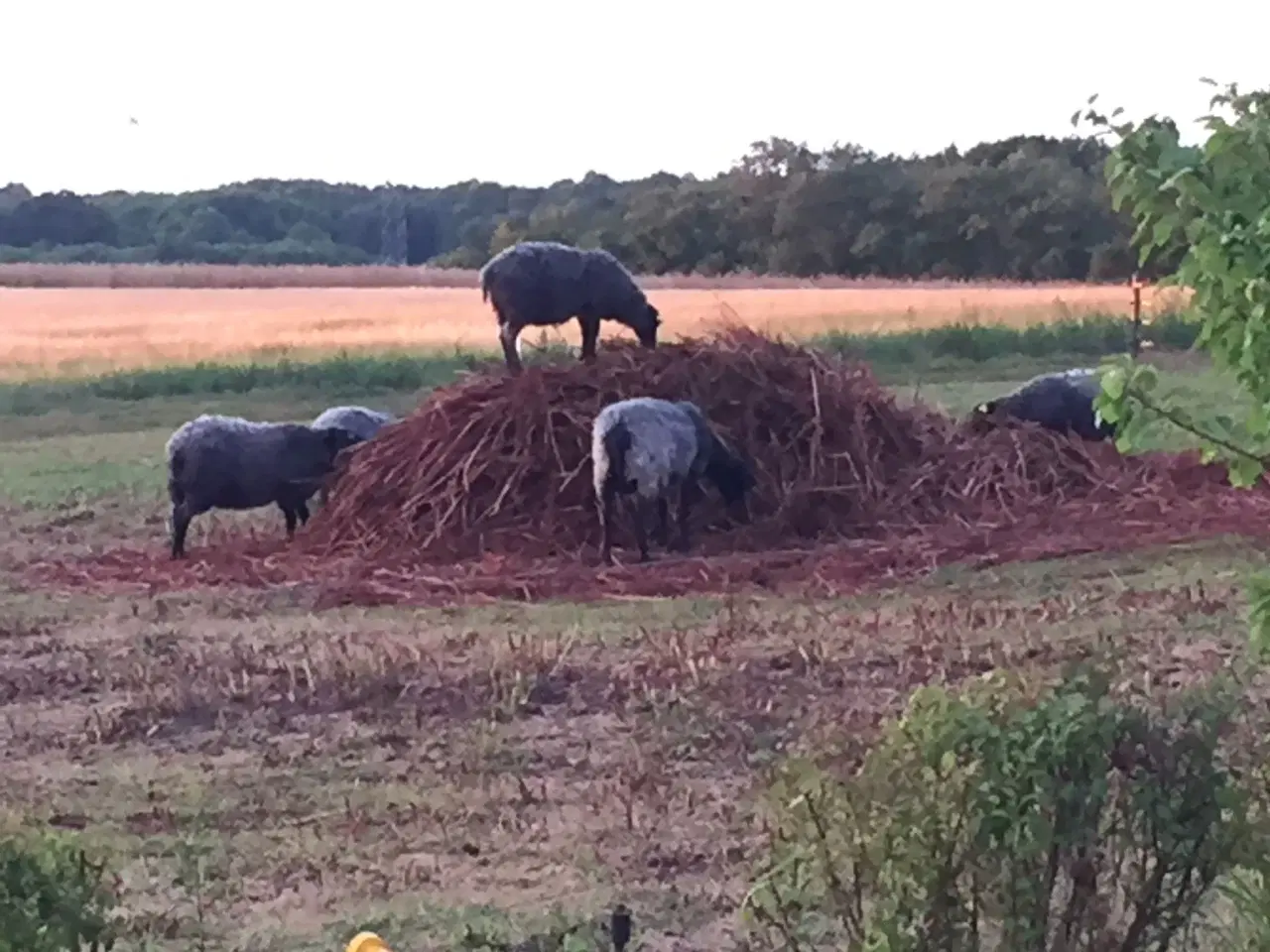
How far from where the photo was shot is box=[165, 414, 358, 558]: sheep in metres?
15.6

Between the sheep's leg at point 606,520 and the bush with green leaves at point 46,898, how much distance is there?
10.0m

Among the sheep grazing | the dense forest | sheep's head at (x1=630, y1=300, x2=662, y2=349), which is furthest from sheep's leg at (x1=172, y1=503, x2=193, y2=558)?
the dense forest

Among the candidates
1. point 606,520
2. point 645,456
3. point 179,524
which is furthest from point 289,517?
point 645,456

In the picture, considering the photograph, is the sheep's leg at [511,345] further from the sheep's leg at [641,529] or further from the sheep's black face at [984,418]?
the sheep's black face at [984,418]

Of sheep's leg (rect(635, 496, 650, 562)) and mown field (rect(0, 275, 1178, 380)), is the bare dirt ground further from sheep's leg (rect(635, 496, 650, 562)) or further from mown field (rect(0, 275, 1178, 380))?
mown field (rect(0, 275, 1178, 380))

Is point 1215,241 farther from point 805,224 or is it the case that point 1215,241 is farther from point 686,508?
point 805,224

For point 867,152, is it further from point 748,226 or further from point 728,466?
point 728,466

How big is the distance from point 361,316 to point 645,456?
2946 centimetres

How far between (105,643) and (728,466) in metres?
5.28

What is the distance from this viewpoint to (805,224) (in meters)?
63.1

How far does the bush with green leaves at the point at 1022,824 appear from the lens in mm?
4508

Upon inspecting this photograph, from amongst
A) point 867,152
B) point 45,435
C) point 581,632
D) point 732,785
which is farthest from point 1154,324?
point 867,152

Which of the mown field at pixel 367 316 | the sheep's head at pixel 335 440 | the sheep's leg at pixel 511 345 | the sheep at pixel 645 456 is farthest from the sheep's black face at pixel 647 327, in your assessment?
the mown field at pixel 367 316

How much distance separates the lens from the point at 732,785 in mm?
8227
